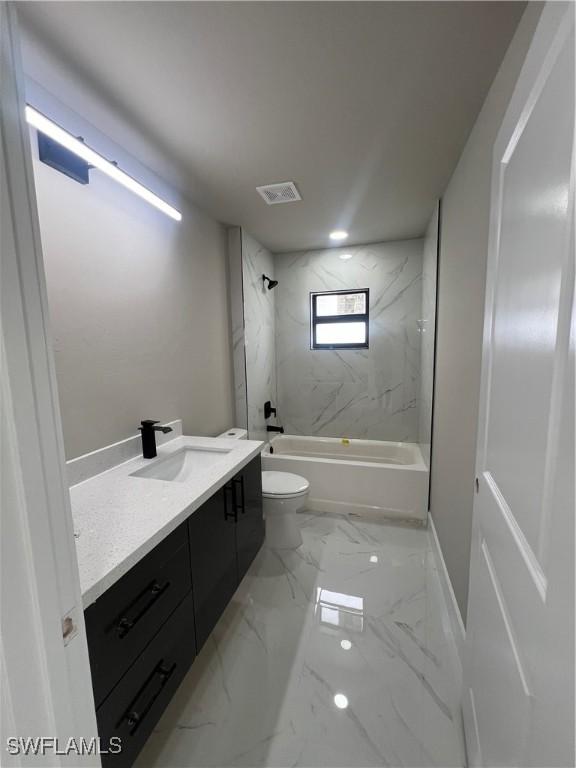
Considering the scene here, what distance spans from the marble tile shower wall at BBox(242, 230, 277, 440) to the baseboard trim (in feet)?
5.53

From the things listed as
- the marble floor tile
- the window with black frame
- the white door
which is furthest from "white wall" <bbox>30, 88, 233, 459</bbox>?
the white door

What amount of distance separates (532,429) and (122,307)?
174 cm

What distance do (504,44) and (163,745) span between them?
107 inches

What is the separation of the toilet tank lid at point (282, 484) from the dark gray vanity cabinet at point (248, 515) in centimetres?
22

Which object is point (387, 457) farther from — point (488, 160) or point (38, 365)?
point (38, 365)

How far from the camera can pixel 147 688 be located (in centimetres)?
106

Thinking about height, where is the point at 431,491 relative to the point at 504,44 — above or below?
below

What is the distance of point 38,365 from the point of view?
541mm

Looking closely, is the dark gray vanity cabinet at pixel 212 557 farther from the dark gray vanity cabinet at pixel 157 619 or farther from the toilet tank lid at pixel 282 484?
the toilet tank lid at pixel 282 484

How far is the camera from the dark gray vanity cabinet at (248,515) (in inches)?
67.6

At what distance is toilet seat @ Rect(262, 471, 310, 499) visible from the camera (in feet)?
7.16

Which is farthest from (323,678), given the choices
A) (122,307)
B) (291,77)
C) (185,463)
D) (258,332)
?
(258,332)

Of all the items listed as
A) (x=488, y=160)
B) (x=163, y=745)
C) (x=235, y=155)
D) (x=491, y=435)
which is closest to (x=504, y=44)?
(x=488, y=160)

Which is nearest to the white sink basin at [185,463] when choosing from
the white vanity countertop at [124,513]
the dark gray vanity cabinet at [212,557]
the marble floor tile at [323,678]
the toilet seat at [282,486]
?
the white vanity countertop at [124,513]
